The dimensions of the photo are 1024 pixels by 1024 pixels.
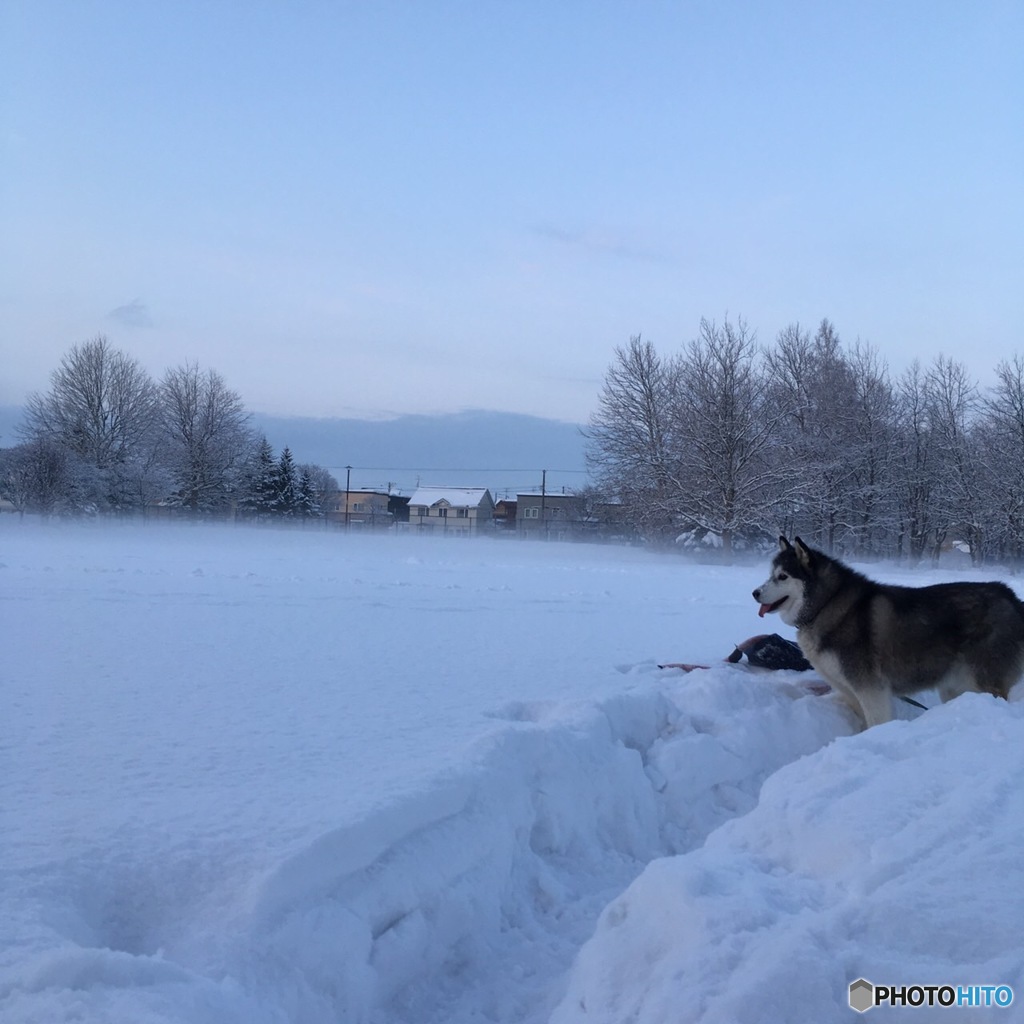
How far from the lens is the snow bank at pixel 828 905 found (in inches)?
101

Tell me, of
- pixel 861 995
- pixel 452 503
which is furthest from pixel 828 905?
pixel 452 503

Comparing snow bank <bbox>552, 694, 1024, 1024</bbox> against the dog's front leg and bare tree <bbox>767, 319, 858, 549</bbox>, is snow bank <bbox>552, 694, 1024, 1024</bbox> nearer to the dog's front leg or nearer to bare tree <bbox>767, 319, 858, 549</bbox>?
the dog's front leg

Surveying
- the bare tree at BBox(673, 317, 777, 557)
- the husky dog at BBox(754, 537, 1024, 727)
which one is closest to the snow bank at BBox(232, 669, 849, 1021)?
the husky dog at BBox(754, 537, 1024, 727)

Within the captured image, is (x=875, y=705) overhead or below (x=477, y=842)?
overhead

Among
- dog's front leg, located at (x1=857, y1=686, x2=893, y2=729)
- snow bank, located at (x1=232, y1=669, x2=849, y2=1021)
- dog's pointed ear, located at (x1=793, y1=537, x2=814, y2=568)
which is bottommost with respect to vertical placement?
snow bank, located at (x1=232, y1=669, x2=849, y2=1021)

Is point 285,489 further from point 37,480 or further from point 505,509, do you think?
point 505,509

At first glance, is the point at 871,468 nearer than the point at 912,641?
No

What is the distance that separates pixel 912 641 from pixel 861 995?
183 inches

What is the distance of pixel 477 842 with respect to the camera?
4.55 m

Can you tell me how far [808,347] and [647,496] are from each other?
13.7 meters

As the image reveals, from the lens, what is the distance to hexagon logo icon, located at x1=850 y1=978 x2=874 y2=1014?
248 centimetres

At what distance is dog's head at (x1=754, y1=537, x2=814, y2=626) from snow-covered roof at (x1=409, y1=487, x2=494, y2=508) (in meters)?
70.7

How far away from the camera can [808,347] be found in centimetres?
4616

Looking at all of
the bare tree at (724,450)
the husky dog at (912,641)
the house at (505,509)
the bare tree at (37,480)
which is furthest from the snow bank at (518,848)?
the house at (505,509)
